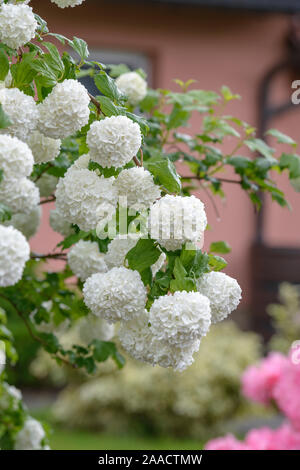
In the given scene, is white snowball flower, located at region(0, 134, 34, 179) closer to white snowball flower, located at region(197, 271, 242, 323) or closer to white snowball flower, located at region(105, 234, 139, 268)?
white snowball flower, located at region(105, 234, 139, 268)

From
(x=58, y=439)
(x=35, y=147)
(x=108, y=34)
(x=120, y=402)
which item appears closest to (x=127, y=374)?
(x=120, y=402)

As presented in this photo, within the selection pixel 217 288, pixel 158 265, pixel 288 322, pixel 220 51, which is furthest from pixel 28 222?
pixel 220 51

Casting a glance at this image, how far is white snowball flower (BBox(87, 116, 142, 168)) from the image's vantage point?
1000 millimetres

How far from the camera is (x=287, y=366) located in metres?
2.35

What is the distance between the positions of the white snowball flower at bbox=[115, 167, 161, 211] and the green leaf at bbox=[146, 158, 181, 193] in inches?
0.6

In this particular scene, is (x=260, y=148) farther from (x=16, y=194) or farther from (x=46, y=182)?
(x=16, y=194)

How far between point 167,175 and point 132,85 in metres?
0.74

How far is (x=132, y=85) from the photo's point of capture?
170cm

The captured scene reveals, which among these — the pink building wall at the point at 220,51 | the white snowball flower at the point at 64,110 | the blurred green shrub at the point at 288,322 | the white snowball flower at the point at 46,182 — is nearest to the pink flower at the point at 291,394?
the white snowball flower at the point at 46,182

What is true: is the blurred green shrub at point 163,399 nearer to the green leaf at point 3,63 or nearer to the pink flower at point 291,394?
the pink flower at point 291,394

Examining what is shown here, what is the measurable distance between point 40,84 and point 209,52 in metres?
5.52

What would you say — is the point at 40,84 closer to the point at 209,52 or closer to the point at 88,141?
the point at 88,141

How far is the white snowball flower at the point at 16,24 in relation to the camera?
103 cm

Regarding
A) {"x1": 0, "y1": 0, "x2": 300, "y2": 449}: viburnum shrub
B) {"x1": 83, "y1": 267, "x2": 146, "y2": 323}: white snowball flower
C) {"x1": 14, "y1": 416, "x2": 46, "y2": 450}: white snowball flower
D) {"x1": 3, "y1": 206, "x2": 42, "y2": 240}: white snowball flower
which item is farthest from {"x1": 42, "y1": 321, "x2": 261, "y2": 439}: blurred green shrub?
{"x1": 83, "y1": 267, "x2": 146, "y2": 323}: white snowball flower
